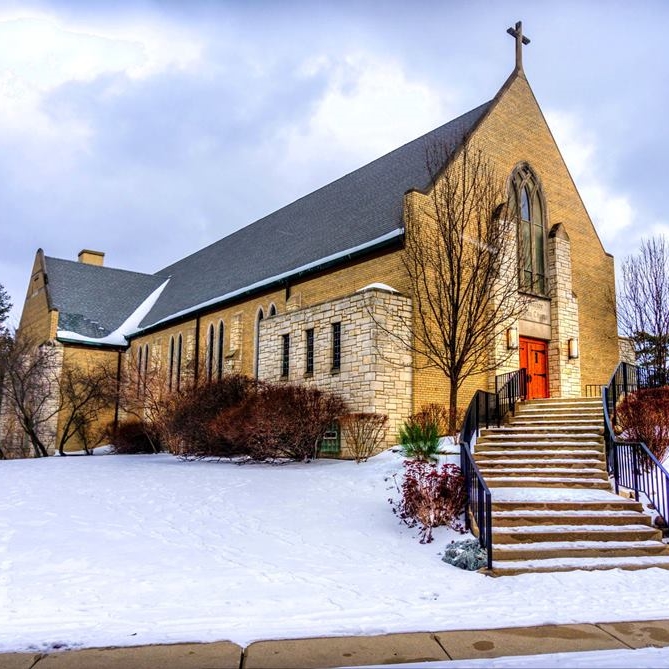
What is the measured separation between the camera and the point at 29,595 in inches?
261

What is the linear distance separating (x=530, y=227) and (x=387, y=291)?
Result: 24.7 ft

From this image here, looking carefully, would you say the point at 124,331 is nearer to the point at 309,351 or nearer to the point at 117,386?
the point at 117,386

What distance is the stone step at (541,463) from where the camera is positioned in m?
11.8

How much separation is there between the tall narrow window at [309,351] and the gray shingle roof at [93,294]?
18773 mm

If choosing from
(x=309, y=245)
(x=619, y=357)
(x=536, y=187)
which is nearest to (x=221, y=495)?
(x=309, y=245)

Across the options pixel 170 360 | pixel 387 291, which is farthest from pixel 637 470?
pixel 170 360

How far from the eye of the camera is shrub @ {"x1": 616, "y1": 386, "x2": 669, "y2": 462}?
1265 cm

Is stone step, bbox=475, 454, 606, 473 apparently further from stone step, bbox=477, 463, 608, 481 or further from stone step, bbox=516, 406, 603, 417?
stone step, bbox=516, 406, 603, 417

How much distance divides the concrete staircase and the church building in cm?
483

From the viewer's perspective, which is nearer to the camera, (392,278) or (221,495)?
(221,495)

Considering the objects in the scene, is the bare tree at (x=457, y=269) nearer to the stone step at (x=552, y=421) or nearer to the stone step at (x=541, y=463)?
the stone step at (x=552, y=421)

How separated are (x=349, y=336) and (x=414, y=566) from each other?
34.5 ft

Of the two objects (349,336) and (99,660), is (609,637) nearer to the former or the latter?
(99,660)

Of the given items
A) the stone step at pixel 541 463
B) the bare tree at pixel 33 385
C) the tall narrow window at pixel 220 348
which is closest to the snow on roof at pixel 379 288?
the stone step at pixel 541 463
